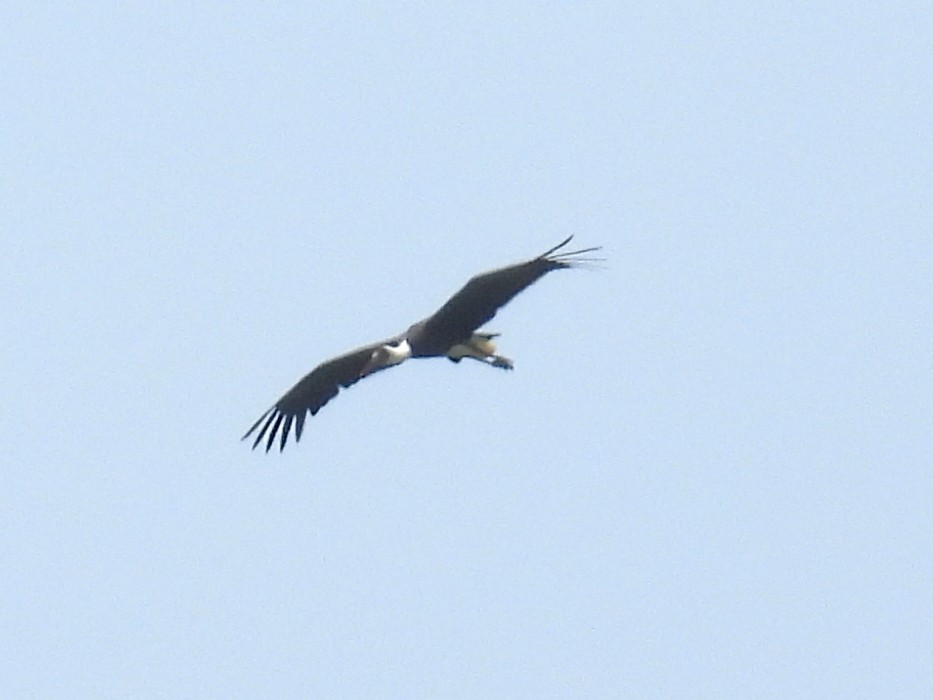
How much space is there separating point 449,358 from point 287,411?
216 centimetres

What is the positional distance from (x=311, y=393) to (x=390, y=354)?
1.43m

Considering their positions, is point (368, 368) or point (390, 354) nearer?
point (390, 354)

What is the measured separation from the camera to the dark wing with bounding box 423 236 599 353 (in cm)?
2691

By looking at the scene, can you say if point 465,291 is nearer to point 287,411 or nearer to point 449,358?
point 449,358

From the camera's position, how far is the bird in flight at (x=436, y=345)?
27.1 m

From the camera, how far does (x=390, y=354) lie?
28.6 meters

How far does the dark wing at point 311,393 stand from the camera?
2923 cm

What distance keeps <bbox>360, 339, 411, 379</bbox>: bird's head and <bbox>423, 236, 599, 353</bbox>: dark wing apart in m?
0.41

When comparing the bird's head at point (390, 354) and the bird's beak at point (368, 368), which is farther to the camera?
the bird's beak at point (368, 368)

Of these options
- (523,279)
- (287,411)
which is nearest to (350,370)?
(287,411)

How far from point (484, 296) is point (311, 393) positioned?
2976 millimetres

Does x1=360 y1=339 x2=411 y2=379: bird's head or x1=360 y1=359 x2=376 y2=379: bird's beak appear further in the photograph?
x1=360 y1=359 x2=376 y2=379: bird's beak

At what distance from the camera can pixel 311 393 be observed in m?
29.6

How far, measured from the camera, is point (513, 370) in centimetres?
2831
